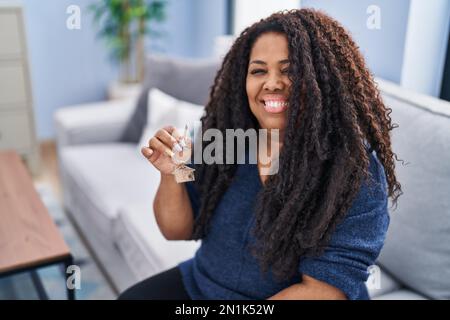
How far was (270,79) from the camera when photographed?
808 millimetres

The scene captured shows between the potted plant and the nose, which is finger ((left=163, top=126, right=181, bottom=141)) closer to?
the nose

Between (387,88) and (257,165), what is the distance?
0.45 meters

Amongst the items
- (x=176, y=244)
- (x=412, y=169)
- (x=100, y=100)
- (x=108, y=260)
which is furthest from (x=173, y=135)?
(x=100, y=100)

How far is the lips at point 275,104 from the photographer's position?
813 millimetres

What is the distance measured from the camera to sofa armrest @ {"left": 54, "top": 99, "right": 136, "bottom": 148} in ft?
6.90

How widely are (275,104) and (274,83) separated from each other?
0.04m

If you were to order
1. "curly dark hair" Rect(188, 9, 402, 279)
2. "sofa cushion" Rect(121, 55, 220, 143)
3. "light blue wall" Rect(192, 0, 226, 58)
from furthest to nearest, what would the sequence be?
1. "light blue wall" Rect(192, 0, 226, 58)
2. "sofa cushion" Rect(121, 55, 220, 143)
3. "curly dark hair" Rect(188, 9, 402, 279)

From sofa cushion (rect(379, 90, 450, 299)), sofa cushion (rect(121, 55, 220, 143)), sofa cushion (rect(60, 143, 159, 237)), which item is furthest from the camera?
sofa cushion (rect(121, 55, 220, 143))

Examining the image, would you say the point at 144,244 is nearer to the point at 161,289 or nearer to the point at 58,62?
the point at 161,289

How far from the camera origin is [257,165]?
0.97m

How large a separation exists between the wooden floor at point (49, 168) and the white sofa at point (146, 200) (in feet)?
1.05

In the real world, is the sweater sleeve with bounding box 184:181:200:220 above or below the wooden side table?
above

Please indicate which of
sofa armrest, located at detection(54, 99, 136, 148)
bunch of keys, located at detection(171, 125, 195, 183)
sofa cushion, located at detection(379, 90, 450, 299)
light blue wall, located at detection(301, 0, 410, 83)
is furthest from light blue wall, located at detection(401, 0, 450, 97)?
sofa armrest, located at detection(54, 99, 136, 148)

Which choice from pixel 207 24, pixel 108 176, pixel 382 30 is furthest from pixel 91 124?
pixel 382 30
